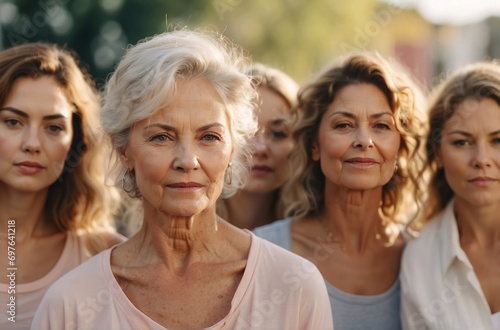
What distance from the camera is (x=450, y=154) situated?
393 cm

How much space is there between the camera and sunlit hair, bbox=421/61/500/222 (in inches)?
157

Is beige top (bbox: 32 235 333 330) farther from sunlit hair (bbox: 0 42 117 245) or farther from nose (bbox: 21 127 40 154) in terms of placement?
sunlit hair (bbox: 0 42 117 245)

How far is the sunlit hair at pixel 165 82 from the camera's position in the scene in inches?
119

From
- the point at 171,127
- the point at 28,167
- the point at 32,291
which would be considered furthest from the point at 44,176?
the point at 171,127

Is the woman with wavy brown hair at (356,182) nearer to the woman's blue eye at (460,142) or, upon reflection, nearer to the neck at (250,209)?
the woman's blue eye at (460,142)

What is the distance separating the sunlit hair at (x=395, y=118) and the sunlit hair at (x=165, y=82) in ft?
3.24

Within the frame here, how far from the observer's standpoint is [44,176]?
12.9ft

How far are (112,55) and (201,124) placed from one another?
395 inches

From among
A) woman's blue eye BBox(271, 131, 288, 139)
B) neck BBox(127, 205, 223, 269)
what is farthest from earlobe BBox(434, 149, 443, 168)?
neck BBox(127, 205, 223, 269)

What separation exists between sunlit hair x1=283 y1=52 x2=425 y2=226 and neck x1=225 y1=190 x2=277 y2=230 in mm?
408

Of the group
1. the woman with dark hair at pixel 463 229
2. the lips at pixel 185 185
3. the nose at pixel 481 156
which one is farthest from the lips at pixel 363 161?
the lips at pixel 185 185

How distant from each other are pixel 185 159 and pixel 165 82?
1.05ft

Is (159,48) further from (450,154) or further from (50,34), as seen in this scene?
(50,34)

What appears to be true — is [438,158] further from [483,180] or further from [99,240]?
[99,240]
